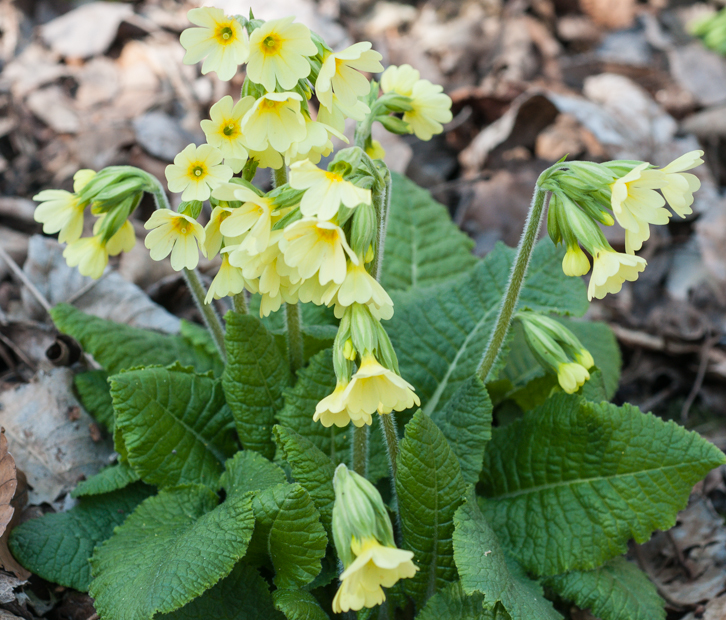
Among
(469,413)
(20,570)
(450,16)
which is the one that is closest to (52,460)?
(20,570)

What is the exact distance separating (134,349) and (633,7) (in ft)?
24.2

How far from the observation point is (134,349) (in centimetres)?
296

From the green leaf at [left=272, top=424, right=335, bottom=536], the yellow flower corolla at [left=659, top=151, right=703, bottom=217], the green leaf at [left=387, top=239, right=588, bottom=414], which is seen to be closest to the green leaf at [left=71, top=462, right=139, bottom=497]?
the green leaf at [left=272, top=424, right=335, bottom=536]

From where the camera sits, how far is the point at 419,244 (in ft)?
12.0

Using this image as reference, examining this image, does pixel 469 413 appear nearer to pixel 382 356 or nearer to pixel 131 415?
pixel 382 356

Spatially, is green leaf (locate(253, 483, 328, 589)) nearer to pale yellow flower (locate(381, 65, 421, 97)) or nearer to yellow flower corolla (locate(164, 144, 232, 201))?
yellow flower corolla (locate(164, 144, 232, 201))

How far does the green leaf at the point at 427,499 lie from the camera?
2.11 meters

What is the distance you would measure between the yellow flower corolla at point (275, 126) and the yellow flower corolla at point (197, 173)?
0.16 metres

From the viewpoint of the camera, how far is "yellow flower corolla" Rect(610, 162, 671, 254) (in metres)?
1.88

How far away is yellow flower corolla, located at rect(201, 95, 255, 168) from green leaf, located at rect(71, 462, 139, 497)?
135cm

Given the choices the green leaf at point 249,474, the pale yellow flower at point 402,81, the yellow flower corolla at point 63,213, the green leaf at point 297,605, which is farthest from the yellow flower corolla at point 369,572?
the pale yellow flower at point 402,81

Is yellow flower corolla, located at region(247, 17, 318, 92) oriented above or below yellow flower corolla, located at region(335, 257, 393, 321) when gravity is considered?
above

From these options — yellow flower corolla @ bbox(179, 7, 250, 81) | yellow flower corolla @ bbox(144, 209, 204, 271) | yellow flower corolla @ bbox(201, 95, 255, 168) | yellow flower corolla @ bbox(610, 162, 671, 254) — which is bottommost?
yellow flower corolla @ bbox(144, 209, 204, 271)

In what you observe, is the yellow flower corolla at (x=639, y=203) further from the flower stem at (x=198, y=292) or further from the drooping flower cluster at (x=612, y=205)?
the flower stem at (x=198, y=292)
